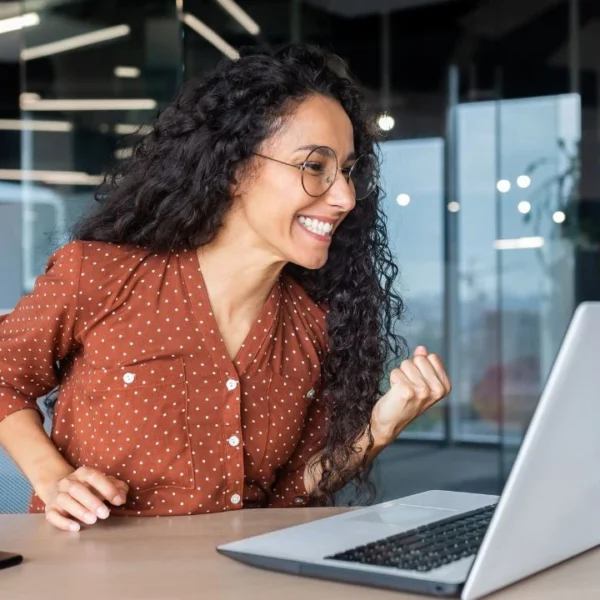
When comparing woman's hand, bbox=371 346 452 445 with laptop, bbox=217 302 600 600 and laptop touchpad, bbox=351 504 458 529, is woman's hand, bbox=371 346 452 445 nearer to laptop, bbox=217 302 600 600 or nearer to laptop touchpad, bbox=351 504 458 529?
laptop touchpad, bbox=351 504 458 529

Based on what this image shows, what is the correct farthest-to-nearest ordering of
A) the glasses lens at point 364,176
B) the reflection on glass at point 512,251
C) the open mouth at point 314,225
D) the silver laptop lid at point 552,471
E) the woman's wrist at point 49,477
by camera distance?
1. the reflection on glass at point 512,251
2. the glasses lens at point 364,176
3. the open mouth at point 314,225
4. the woman's wrist at point 49,477
5. the silver laptop lid at point 552,471

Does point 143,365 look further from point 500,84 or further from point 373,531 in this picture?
point 500,84

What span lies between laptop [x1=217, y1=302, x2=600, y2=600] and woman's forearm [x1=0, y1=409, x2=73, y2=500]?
47 centimetres

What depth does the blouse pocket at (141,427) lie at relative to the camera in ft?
5.08

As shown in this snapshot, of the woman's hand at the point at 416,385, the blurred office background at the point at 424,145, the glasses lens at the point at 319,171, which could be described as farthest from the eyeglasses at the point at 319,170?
the blurred office background at the point at 424,145

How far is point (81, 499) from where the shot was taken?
1246 mm

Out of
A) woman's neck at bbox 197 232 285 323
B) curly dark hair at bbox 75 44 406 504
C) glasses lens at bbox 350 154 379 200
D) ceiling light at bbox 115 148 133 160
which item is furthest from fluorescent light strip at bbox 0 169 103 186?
woman's neck at bbox 197 232 285 323

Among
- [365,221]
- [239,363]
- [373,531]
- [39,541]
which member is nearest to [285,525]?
[373,531]

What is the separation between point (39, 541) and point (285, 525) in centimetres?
30

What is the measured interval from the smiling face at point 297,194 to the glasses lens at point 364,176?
154 millimetres

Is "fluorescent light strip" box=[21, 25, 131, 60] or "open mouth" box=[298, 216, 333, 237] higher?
"fluorescent light strip" box=[21, 25, 131, 60]

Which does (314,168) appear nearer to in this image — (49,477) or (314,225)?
(314,225)

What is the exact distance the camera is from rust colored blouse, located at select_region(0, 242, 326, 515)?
61.2 inches

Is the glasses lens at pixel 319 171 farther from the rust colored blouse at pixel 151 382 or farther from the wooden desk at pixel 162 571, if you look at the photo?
the wooden desk at pixel 162 571
